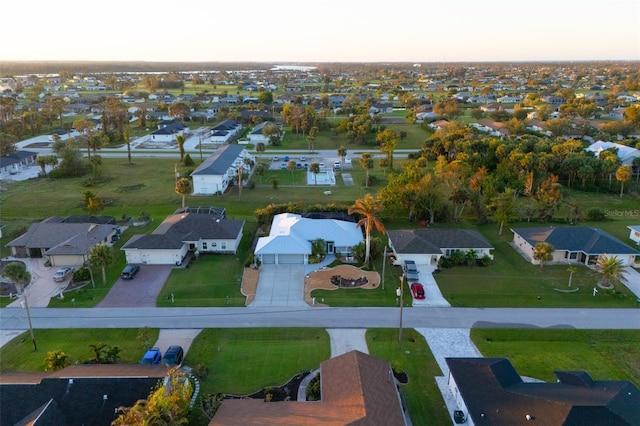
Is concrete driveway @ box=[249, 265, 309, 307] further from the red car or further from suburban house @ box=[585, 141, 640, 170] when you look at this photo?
suburban house @ box=[585, 141, 640, 170]

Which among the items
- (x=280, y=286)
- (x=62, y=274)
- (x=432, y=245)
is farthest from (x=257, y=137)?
(x=280, y=286)

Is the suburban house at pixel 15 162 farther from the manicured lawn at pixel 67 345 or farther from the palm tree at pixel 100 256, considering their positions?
the manicured lawn at pixel 67 345

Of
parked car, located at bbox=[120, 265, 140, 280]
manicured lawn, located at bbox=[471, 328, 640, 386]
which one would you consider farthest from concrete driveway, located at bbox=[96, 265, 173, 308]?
manicured lawn, located at bbox=[471, 328, 640, 386]

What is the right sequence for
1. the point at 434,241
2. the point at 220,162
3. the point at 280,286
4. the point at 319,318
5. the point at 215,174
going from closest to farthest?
the point at 319,318
the point at 280,286
the point at 434,241
the point at 215,174
the point at 220,162

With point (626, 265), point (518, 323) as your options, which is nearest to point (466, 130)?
point (626, 265)

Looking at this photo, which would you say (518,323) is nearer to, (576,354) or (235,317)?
(576,354)

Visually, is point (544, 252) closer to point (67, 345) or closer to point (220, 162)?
point (67, 345)

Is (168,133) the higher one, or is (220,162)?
(168,133)
